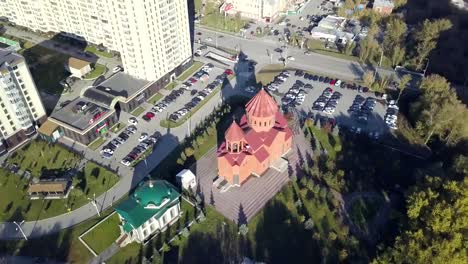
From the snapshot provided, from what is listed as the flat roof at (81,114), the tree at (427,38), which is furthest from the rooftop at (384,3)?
the flat roof at (81,114)

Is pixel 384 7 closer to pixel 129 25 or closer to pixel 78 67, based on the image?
pixel 129 25

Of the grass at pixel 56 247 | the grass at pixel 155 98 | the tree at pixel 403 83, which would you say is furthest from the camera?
the grass at pixel 155 98

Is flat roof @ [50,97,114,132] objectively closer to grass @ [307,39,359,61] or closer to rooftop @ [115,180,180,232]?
rooftop @ [115,180,180,232]

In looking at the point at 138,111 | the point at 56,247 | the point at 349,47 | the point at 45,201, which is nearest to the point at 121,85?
the point at 138,111

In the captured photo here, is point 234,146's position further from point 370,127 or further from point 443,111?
point 443,111

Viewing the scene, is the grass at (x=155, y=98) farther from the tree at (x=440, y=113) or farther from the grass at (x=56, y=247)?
the tree at (x=440, y=113)

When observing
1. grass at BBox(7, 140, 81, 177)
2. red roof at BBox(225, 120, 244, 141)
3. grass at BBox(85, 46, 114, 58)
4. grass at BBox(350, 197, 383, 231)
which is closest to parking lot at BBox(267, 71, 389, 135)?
grass at BBox(350, 197, 383, 231)
